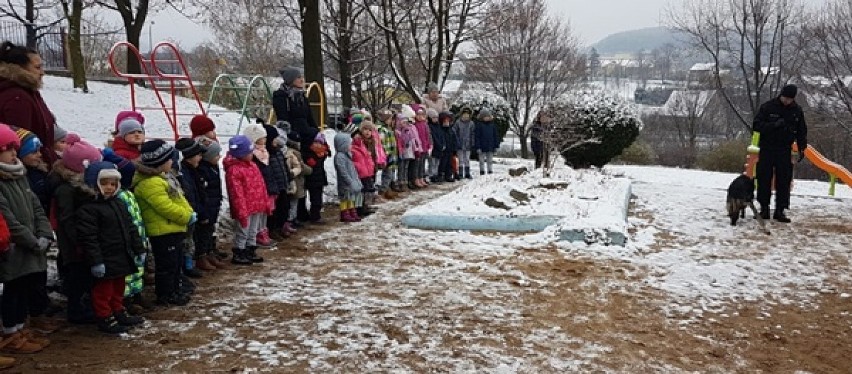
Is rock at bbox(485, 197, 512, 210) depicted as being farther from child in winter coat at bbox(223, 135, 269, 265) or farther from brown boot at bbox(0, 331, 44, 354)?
brown boot at bbox(0, 331, 44, 354)

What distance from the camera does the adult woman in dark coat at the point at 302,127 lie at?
8.41 meters

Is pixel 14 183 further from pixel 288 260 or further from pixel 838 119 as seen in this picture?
pixel 838 119

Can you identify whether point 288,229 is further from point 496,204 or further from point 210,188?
point 496,204

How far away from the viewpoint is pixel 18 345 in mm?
4215

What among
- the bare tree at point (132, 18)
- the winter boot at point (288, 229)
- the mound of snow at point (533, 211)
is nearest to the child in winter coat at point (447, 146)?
the mound of snow at point (533, 211)

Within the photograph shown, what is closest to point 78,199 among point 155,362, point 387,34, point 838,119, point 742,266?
point 155,362

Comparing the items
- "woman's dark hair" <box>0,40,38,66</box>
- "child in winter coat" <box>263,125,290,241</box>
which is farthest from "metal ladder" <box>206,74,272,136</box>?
"woman's dark hair" <box>0,40,38,66</box>

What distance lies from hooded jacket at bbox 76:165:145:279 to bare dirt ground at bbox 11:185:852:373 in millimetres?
509

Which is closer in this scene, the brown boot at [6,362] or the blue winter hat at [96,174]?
the brown boot at [6,362]

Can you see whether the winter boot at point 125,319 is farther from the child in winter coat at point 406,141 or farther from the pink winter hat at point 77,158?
the child in winter coat at point 406,141

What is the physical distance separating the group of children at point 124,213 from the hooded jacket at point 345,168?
2.22ft

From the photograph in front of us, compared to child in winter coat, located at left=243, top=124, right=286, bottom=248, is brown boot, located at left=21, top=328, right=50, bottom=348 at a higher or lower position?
lower

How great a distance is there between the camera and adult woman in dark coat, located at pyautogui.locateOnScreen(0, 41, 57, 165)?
4.76m

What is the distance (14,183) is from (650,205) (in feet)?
29.1
